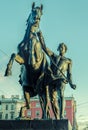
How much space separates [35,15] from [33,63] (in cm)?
147

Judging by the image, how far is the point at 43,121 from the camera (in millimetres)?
9906

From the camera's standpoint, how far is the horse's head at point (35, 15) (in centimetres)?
1138

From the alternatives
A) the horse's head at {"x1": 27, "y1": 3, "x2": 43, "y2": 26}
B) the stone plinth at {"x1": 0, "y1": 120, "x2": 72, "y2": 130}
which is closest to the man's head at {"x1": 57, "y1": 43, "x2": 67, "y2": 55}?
the horse's head at {"x1": 27, "y1": 3, "x2": 43, "y2": 26}

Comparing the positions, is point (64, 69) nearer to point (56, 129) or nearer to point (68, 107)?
point (56, 129)

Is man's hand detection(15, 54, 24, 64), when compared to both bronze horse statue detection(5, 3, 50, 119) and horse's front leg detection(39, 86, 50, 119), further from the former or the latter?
horse's front leg detection(39, 86, 50, 119)

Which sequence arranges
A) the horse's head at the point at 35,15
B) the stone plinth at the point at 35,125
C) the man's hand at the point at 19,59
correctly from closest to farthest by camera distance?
the stone plinth at the point at 35,125 → the man's hand at the point at 19,59 → the horse's head at the point at 35,15

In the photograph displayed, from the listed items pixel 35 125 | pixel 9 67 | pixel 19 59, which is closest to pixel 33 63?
pixel 19 59

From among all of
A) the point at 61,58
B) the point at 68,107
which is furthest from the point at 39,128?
the point at 68,107

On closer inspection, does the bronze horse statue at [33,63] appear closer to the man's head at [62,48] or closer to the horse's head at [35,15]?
the horse's head at [35,15]

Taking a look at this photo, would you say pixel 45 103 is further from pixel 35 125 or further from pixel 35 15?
pixel 35 15

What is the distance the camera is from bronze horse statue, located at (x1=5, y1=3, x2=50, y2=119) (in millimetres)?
11023

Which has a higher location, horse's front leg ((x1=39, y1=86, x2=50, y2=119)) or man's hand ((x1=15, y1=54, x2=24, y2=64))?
man's hand ((x1=15, y1=54, x2=24, y2=64))

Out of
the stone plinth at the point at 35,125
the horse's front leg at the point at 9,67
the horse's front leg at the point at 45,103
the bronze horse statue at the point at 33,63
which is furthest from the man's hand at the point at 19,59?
the stone plinth at the point at 35,125

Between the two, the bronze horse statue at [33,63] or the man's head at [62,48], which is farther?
the man's head at [62,48]
